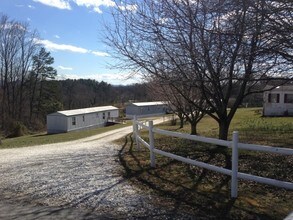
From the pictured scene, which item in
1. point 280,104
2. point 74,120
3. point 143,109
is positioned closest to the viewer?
point 280,104

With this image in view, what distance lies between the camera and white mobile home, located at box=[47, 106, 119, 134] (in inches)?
2082

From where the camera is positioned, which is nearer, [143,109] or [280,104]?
[280,104]

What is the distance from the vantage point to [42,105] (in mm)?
74812

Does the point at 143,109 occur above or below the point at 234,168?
below

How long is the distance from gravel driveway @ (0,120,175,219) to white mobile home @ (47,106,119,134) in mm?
41495

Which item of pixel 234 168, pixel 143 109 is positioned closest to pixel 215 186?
pixel 234 168

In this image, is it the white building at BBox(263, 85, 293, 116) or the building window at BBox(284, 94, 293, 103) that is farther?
the building window at BBox(284, 94, 293, 103)

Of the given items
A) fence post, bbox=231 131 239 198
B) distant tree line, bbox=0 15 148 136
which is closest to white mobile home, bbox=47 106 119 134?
distant tree line, bbox=0 15 148 136

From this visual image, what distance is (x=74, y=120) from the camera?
5400 cm

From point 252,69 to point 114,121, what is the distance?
179 ft

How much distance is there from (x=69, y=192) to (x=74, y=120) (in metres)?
47.0

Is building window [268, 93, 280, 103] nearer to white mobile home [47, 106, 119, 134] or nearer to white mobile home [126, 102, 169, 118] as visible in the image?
white mobile home [47, 106, 119, 134]

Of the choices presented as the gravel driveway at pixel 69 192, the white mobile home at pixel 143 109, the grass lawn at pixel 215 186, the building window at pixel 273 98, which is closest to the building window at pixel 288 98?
the building window at pixel 273 98

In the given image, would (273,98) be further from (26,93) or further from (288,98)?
(26,93)
